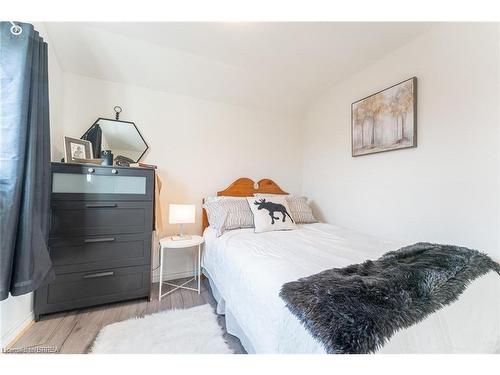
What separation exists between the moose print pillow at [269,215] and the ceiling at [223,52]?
139cm

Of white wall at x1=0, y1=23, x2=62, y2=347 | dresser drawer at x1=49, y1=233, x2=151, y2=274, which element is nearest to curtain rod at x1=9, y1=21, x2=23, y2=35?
white wall at x1=0, y1=23, x2=62, y2=347

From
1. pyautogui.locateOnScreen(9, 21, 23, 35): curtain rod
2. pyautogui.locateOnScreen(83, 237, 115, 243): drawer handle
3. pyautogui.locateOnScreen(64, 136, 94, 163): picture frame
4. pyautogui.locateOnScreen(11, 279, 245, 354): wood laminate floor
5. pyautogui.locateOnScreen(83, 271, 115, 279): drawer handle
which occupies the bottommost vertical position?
pyautogui.locateOnScreen(11, 279, 245, 354): wood laminate floor

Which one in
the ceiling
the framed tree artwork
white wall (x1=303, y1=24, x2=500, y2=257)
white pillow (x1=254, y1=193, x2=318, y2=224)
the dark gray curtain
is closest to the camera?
the dark gray curtain

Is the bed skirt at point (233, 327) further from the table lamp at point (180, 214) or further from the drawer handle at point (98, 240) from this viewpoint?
the drawer handle at point (98, 240)

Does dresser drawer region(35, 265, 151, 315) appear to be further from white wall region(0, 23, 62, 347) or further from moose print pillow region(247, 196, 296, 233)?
moose print pillow region(247, 196, 296, 233)

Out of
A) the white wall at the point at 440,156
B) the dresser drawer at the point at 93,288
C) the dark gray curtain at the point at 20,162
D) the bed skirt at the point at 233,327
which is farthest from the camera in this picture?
the dresser drawer at the point at 93,288

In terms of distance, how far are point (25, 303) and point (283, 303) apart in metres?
1.87

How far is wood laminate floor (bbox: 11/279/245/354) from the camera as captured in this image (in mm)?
1292

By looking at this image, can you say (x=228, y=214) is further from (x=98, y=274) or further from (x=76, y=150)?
(x=76, y=150)

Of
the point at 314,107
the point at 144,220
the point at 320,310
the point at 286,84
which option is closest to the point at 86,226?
the point at 144,220

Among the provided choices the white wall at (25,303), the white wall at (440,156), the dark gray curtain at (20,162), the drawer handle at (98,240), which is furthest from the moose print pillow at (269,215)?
the white wall at (25,303)

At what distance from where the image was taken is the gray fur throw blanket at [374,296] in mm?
627

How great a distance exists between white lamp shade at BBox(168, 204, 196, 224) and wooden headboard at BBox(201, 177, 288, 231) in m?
0.41
